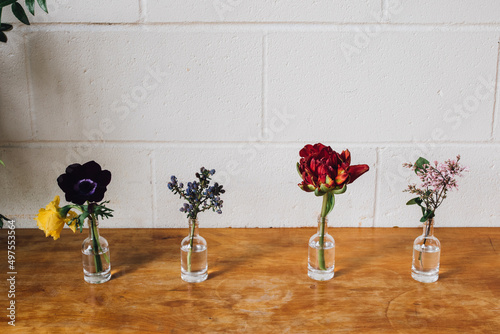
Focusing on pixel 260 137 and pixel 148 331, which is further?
pixel 260 137

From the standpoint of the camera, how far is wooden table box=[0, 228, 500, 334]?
3.15 feet

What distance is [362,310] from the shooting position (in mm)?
1010

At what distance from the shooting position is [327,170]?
3.44 feet

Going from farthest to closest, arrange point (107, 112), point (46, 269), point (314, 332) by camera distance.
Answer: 1. point (107, 112)
2. point (46, 269)
3. point (314, 332)

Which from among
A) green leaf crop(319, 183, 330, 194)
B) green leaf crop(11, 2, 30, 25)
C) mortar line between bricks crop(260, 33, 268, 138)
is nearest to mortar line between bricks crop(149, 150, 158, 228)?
mortar line between bricks crop(260, 33, 268, 138)

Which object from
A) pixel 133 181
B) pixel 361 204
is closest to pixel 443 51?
pixel 361 204

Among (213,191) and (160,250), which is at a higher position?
(213,191)

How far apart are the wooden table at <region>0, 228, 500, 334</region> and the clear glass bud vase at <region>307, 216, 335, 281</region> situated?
24mm

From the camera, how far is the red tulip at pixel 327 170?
1052mm

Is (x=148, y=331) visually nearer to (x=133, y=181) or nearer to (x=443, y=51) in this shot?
(x=133, y=181)

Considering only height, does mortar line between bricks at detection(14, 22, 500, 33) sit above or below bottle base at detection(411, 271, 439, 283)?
above

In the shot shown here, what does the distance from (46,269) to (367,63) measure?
1107mm

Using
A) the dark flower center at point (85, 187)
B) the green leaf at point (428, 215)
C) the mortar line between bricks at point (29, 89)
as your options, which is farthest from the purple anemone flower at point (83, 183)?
the green leaf at point (428, 215)

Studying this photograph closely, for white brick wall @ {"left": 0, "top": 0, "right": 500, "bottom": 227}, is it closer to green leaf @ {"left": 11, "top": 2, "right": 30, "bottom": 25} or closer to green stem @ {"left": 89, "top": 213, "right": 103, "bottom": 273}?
green leaf @ {"left": 11, "top": 2, "right": 30, "bottom": 25}
